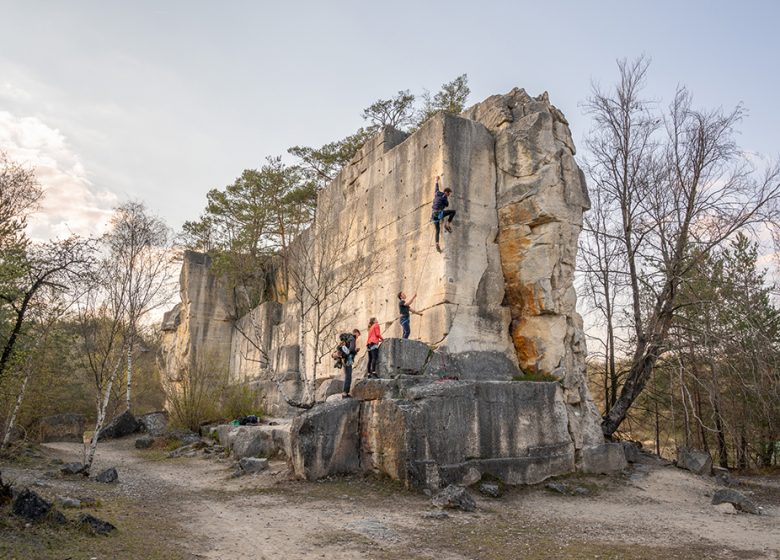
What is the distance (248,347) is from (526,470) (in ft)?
47.4

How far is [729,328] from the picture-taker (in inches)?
481

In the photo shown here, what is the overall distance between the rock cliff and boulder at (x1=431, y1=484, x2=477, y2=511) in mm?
636

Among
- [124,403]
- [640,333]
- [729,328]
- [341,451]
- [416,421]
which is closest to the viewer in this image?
[416,421]

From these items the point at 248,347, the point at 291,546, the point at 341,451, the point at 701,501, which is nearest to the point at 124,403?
the point at 248,347

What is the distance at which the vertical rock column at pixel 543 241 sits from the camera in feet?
37.0

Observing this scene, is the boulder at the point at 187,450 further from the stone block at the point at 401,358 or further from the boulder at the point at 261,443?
the stone block at the point at 401,358

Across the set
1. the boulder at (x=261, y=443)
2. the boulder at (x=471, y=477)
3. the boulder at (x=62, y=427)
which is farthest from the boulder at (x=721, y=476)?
the boulder at (x=62, y=427)

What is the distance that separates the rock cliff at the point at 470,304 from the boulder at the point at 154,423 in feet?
20.1

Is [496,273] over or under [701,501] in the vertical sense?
over

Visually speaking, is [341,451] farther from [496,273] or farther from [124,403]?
[124,403]

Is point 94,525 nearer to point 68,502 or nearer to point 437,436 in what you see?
point 68,502

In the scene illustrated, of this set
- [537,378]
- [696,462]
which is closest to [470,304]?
[537,378]

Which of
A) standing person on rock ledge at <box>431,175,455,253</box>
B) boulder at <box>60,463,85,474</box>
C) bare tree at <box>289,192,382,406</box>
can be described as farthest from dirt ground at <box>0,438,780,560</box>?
standing person on rock ledge at <box>431,175,455,253</box>

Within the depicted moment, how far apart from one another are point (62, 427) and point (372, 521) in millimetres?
13304
